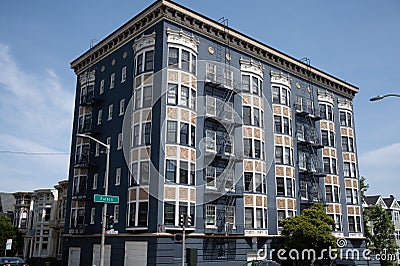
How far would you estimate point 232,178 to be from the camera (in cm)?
3416

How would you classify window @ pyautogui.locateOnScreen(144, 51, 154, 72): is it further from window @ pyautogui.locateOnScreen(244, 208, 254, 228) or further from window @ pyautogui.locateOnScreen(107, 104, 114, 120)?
window @ pyautogui.locateOnScreen(244, 208, 254, 228)

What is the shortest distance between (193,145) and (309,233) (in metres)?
12.3

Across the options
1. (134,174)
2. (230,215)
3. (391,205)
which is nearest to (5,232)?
(134,174)

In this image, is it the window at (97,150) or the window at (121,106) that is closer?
the window at (121,106)

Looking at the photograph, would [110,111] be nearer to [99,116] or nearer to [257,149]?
[99,116]

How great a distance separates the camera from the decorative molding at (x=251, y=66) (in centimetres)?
3772

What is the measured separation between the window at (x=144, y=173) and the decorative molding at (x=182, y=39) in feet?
34.6

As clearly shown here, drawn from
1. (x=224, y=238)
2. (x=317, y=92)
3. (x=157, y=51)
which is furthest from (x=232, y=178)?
(x=317, y=92)

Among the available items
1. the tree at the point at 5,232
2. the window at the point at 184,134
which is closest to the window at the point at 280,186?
the window at the point at 184,134

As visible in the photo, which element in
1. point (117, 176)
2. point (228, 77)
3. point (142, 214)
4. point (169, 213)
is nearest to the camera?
point (169, 213)

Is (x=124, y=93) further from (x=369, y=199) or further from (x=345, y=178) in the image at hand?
(x=369, y=199)

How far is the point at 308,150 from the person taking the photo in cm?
4284

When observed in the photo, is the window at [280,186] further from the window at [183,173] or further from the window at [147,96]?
the window at [147,96]

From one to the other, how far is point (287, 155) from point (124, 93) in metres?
17.5
